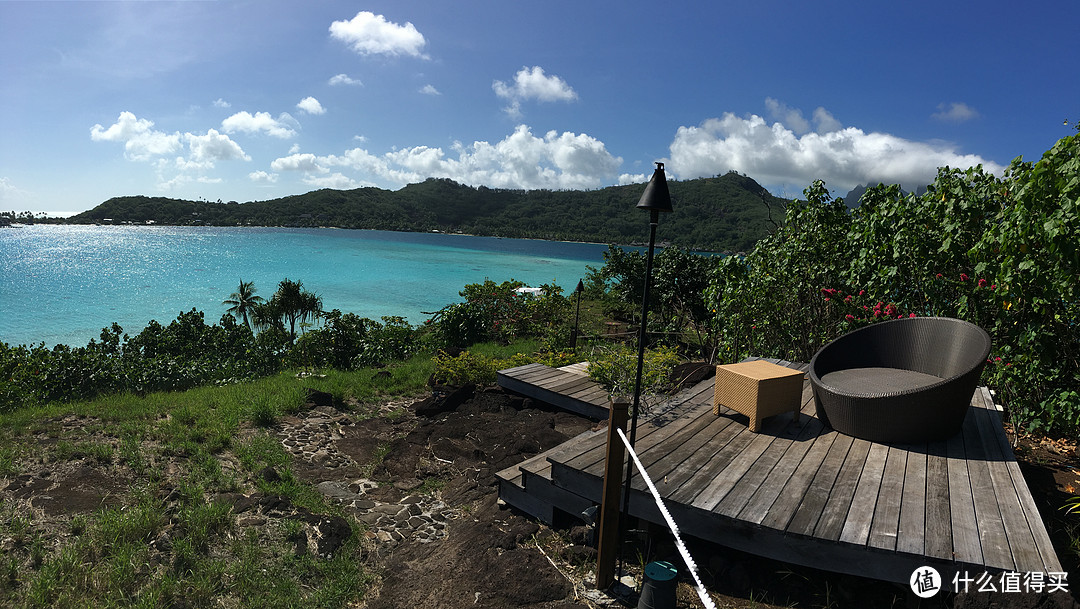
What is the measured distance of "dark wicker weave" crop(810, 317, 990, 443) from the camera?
4070mm

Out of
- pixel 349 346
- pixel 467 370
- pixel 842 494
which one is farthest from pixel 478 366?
pixel 842 494

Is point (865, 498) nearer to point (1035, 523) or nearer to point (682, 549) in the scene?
point (1035, 523)

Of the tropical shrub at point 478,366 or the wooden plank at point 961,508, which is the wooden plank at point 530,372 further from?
the wooden plank at point 961,508

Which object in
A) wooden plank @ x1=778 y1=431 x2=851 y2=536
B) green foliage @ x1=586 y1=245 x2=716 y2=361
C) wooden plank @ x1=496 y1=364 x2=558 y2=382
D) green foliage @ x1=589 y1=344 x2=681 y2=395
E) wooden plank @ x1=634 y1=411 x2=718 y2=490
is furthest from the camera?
green foliage @ x1=586 y1=245 x2=716 y2=361

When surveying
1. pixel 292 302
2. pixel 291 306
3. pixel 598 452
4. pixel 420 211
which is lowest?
pixel 291 306

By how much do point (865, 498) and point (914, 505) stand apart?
0.88ft

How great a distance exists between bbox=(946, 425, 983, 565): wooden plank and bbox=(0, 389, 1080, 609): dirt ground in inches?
9.0

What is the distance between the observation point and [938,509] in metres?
3.19

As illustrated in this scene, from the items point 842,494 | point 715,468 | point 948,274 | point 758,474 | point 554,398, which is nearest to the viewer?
point 842,494

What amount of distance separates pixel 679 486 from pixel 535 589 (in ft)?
3.81

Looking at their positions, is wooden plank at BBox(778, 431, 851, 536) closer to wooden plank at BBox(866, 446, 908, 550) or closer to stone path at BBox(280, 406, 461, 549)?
wooden plank at BBox(866, 446, 908, 550)

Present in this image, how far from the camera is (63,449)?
17.0 feet

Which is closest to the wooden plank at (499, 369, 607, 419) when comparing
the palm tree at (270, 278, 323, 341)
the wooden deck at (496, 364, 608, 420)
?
the wooden deck at (496, 364, 608, 420)

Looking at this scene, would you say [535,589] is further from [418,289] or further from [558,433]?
[418,289]
